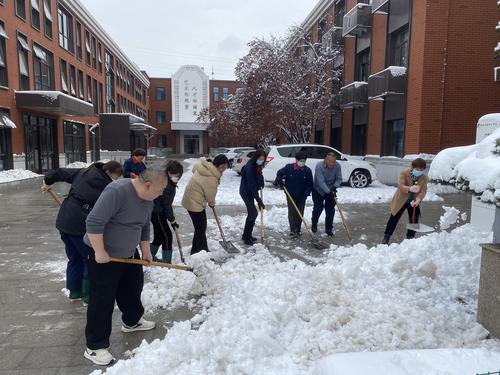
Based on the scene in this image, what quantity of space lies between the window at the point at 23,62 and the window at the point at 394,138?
711 inches

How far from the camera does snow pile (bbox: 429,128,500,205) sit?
2.81 m

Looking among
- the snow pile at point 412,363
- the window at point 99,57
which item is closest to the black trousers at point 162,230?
the snow pile at point 412,363

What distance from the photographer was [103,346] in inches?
131

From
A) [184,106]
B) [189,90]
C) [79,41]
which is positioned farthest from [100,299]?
[184,106]

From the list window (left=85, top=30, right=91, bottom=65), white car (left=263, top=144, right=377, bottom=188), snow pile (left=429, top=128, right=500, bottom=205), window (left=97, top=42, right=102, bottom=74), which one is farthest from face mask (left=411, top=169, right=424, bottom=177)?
window (left=97, top=42, right=102, bottom=74)

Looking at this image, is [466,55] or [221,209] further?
[466,55]

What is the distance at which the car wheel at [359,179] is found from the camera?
1480 centimetres

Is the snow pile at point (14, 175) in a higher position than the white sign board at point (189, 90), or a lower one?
lower

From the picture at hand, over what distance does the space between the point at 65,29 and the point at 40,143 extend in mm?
9910

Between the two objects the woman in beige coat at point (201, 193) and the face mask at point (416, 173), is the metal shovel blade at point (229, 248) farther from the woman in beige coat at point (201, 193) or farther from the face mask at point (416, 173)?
the face mask at point (416, 173)

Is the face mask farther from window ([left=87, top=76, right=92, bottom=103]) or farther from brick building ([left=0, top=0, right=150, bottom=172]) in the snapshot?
window ([left=87, top=76, right=92, bottom=103])

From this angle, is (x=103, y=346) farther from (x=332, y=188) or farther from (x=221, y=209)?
(x=221, y=209)

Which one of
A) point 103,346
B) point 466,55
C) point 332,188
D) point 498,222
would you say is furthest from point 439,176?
point 466,55

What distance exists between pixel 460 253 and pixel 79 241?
4766 millimetres
